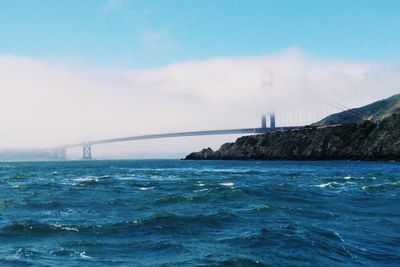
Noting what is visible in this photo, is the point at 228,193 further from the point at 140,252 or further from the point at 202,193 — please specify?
the point at 140,252

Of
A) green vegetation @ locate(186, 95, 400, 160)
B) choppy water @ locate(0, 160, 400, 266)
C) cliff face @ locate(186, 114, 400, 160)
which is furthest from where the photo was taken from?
green vegetation @ locate(186, 95, 400, 160)

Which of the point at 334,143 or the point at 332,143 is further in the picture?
the point at 332,143

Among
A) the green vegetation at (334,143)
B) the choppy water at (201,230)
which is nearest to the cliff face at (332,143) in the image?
the green vegetation at (334,143)

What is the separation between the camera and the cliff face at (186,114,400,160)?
12594 centimetres

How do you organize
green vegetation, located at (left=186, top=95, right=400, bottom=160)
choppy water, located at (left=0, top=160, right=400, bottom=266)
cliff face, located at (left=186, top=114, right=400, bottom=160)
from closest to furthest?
1. choppy water, located at (left=0, top=160, right=400, bottom=266)
2. cliff face, located at (left=186, top=114, right=400, bottom=160)
3. green vegetation, located at (left=186, top=95, right=400, bottom=160)

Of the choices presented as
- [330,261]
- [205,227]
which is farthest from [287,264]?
[205,227]

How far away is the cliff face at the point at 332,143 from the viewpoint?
126 m

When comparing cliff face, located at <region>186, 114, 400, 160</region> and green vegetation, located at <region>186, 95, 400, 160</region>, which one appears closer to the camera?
cliff face, located at <region>186, 114, 400, 160</region>

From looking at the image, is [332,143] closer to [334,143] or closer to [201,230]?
[334,143]

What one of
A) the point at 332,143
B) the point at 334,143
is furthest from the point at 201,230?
the point at 332,143

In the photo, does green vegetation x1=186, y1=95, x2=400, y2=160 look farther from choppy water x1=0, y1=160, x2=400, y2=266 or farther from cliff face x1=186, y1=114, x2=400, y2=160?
choppy water x1=0, y1=160, x2=400, y2=266

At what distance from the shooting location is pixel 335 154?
142125 mm

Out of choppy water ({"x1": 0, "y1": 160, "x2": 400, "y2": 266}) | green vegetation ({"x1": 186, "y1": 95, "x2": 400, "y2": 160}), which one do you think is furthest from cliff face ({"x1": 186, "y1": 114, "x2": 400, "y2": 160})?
choppy water ({"x1": 0, "y1": 160, "x2": 400, "y2": 266})

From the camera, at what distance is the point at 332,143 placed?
5748 inches
